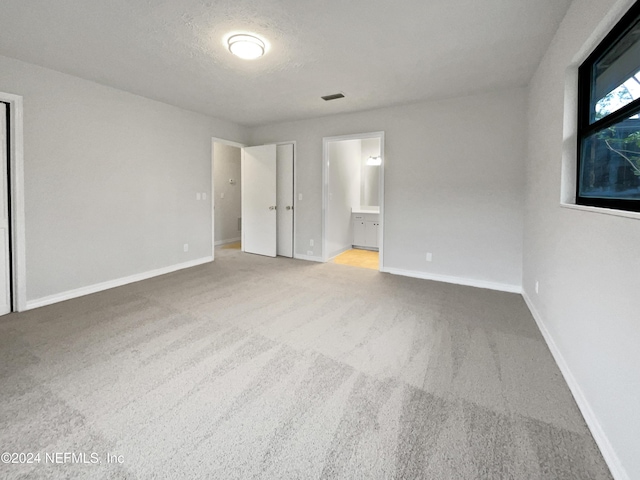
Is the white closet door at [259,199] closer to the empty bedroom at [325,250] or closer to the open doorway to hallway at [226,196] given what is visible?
the empty bedroom at [325,250]

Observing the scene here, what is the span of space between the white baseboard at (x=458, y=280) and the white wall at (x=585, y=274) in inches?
34.3

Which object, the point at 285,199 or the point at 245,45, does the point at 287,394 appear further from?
the point at 285,199

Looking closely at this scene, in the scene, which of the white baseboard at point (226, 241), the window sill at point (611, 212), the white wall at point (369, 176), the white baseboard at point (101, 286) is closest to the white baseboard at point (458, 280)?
the window sill at point (611, 212)

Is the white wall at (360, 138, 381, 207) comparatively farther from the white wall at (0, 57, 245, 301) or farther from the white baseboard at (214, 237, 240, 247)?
the white wall at (0, 57, 245, 301)

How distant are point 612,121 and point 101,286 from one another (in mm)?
4910

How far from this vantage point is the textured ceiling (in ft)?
7.13

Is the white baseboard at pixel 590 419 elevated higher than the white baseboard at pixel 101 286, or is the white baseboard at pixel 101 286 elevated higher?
the white baseboard at pixel 101 286

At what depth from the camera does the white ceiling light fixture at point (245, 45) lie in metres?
2.51

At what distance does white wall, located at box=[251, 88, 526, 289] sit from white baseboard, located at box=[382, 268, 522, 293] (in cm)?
3

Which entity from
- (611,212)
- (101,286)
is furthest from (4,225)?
(611,212)

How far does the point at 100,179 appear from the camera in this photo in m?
3.68

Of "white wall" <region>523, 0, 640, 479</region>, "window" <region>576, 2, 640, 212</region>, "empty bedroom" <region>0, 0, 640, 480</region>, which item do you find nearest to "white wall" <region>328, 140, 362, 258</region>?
"empty bedroom" <region>0, 0, 640, 480</region>

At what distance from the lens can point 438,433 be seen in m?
1.52

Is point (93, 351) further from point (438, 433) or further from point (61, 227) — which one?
point (438, 433)
